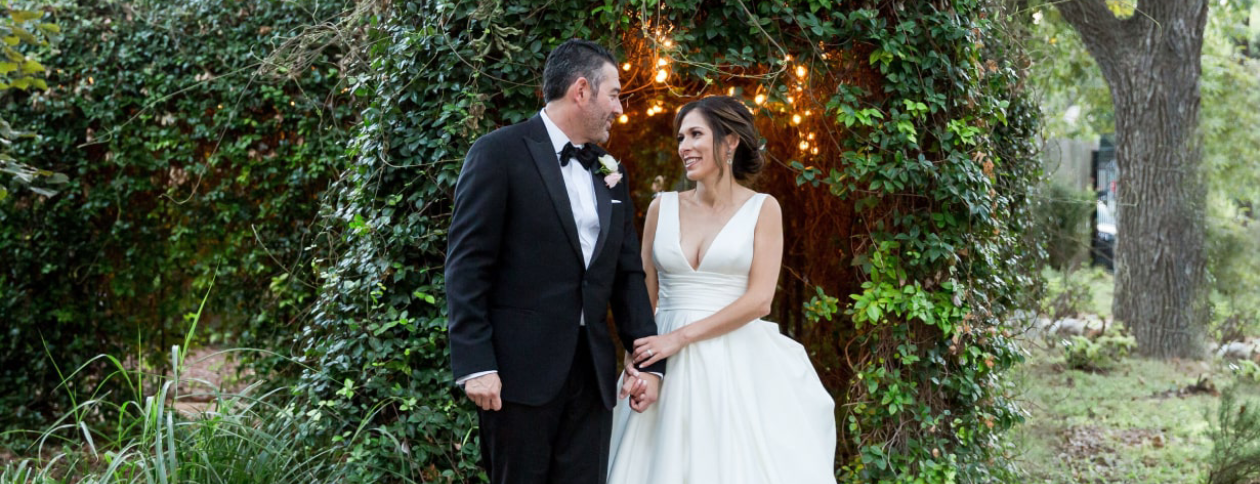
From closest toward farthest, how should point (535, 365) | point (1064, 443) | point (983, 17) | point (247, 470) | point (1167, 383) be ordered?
point (535, 365) → point (247, 470) → point (983, 17) → point (1064, 443) → point (1167, 383)

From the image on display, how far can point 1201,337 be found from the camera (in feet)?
28.4

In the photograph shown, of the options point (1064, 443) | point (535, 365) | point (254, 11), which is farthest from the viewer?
point (1064, 443)

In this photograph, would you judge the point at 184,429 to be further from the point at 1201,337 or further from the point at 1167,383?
the point at 1201,337

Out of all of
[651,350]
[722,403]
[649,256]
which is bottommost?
[722,403]

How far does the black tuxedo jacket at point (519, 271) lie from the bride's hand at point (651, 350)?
24cm

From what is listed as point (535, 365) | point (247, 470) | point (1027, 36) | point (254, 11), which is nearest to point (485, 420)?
point (535, 365)

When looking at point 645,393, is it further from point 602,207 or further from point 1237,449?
point 1237,449

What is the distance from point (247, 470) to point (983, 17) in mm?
3429

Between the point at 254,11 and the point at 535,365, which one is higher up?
the point at 254,11

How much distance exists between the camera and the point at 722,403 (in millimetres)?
3117

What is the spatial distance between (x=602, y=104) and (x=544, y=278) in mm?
486

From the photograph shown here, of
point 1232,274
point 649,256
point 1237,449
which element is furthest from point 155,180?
point 1232,274

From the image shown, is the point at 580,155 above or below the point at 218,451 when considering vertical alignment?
above

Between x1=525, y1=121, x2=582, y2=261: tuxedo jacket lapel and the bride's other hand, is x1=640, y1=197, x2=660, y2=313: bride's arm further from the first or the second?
x1=525, y1=121, x2=582, y2=261: tuxedo jacket lapel
